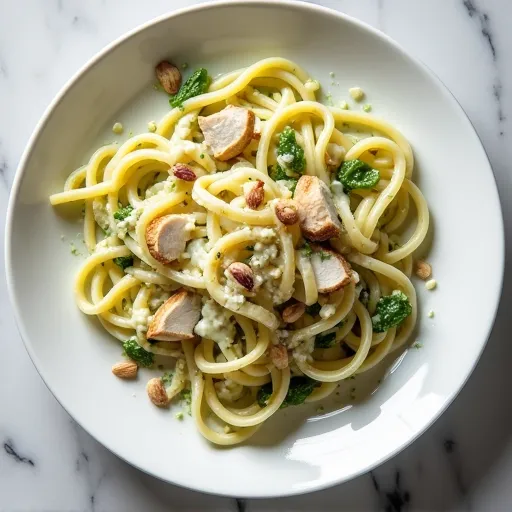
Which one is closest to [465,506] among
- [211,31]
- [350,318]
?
[350,318]

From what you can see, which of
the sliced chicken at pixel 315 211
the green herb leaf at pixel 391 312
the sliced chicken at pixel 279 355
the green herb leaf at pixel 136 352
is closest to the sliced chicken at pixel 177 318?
the green herb leaf at pixel 136 352

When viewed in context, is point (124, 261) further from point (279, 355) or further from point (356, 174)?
point (356, 174)

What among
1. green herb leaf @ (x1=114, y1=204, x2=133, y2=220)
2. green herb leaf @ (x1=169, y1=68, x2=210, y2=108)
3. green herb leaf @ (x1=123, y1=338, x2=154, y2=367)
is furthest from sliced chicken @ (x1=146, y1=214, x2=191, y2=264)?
green herb leaf @ (x1=169, y1=68, x2=210, y2=108)

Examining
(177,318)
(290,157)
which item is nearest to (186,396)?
(177,318)

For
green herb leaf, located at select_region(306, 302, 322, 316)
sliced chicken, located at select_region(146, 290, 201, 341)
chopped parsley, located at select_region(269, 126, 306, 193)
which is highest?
chopped parsley, located at select_region(269, 126, 306, 193)

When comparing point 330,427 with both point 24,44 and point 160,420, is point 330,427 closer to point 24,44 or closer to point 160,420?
point 160,420

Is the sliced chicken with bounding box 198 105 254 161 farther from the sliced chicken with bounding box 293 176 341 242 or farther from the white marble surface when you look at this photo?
the white marble surface

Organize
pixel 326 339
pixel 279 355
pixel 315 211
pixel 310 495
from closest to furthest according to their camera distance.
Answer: pixel 315 211
pixel 279 355
pixel 326 339
pixel 310 495
